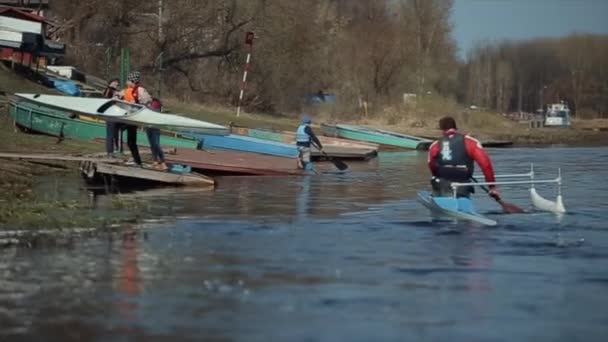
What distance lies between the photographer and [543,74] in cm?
10219

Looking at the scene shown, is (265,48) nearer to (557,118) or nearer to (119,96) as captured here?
(119,96)

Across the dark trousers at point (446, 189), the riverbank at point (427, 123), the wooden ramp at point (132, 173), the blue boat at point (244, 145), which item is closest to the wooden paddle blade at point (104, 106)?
the wooden ramp at point (132, 173)

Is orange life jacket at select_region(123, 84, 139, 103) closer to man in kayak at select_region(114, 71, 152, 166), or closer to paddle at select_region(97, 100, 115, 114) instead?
man in kayak at select_region(114, 71, 152, 166)

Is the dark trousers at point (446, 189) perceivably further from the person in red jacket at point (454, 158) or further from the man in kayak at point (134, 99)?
the man in kayak at point (134, 99)

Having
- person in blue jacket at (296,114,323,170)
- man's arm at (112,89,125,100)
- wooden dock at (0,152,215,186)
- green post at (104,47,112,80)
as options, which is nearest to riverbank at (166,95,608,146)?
green post at (104,47,112,80)

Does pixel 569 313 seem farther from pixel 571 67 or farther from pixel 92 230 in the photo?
pixel 571 67

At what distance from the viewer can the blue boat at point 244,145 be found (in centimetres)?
3148

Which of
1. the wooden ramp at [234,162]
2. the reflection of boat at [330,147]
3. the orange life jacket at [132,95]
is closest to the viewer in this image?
the orange life jacket at [132,95]

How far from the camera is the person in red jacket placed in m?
16.4

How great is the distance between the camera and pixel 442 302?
1001 centimetres

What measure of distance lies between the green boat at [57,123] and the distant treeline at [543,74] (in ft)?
213

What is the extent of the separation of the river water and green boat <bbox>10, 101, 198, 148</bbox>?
1163cm

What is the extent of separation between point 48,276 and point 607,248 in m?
7.09

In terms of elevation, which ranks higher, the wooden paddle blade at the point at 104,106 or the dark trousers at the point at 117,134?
the wooden paddle blade at the point at 104,106
